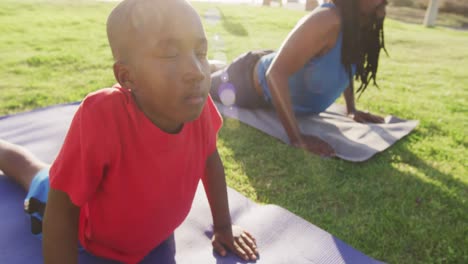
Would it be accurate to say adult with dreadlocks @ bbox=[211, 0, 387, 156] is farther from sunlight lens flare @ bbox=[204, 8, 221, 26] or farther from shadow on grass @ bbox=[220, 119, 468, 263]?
sunlight lens flare @ bbox=[204, 8, 221, 26]

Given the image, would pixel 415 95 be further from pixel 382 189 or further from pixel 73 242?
pixel 73 242

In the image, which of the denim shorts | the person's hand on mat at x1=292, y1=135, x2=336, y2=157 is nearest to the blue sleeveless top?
the denim shorts

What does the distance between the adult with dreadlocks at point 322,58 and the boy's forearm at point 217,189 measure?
1477 mm

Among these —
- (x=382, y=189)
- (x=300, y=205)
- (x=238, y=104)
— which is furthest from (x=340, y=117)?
(x=300, y=205)

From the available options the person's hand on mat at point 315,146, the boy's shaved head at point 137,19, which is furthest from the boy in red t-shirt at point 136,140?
the person's hand on mat at point 315,146

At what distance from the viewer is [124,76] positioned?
1.33 metres

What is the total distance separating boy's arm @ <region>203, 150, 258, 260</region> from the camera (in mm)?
1859

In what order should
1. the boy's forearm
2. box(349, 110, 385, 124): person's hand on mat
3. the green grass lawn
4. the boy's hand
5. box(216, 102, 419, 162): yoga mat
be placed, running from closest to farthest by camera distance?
the boy's forearm
the boy's hand
the green grass lawn
box(216, 102, 419, 162): yoga mat
box(349, 110, 385, 124): person's hand on mat

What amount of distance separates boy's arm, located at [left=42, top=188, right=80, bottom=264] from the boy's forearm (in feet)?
2.30

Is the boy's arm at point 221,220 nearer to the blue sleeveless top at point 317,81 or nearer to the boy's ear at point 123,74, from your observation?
the boy's ear at point 123,74

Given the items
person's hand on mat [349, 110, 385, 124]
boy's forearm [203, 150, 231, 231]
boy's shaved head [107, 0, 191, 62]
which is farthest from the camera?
person's hand on mat [349, 110, 385, 124]

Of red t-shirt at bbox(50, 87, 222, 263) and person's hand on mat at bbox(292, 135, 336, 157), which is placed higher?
red t-shirt at bbox(50, 87, 222, 263)

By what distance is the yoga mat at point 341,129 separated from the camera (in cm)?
326

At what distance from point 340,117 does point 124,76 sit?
10.7ft
